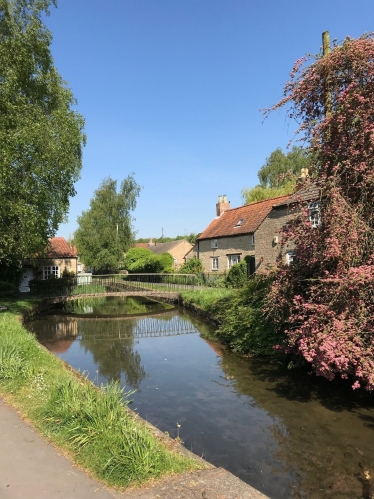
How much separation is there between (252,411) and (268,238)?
2020 centimetres

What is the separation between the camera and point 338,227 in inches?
318

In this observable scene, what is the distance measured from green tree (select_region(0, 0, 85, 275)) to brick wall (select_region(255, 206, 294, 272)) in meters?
14.7

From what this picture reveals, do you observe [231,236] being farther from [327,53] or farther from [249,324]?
[327,53]

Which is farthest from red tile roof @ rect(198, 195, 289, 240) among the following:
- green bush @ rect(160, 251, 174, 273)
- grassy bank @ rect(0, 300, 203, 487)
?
grassy bank @ rect(0, 300, 203, 487)

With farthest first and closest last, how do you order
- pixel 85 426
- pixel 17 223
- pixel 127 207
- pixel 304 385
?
pixel 127 207 < pixel 17 223 < pixel 304 385 < pixel 85 426

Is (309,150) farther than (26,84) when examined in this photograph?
No

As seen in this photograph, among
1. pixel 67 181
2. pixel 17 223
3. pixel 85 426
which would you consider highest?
pixel 67 181

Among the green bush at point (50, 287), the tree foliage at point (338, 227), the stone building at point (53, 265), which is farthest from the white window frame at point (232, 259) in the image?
the tree foliage at point (338, 227)

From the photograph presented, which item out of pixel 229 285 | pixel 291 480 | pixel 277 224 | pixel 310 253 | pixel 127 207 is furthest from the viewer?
pixel 127 207

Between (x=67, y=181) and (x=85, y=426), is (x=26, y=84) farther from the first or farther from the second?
(x=85, y=426)

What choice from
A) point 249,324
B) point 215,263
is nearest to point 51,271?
point 215,263

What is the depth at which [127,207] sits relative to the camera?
51.6 m

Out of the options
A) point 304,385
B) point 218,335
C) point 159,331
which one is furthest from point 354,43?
point 159,331

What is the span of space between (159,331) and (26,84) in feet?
45.2
